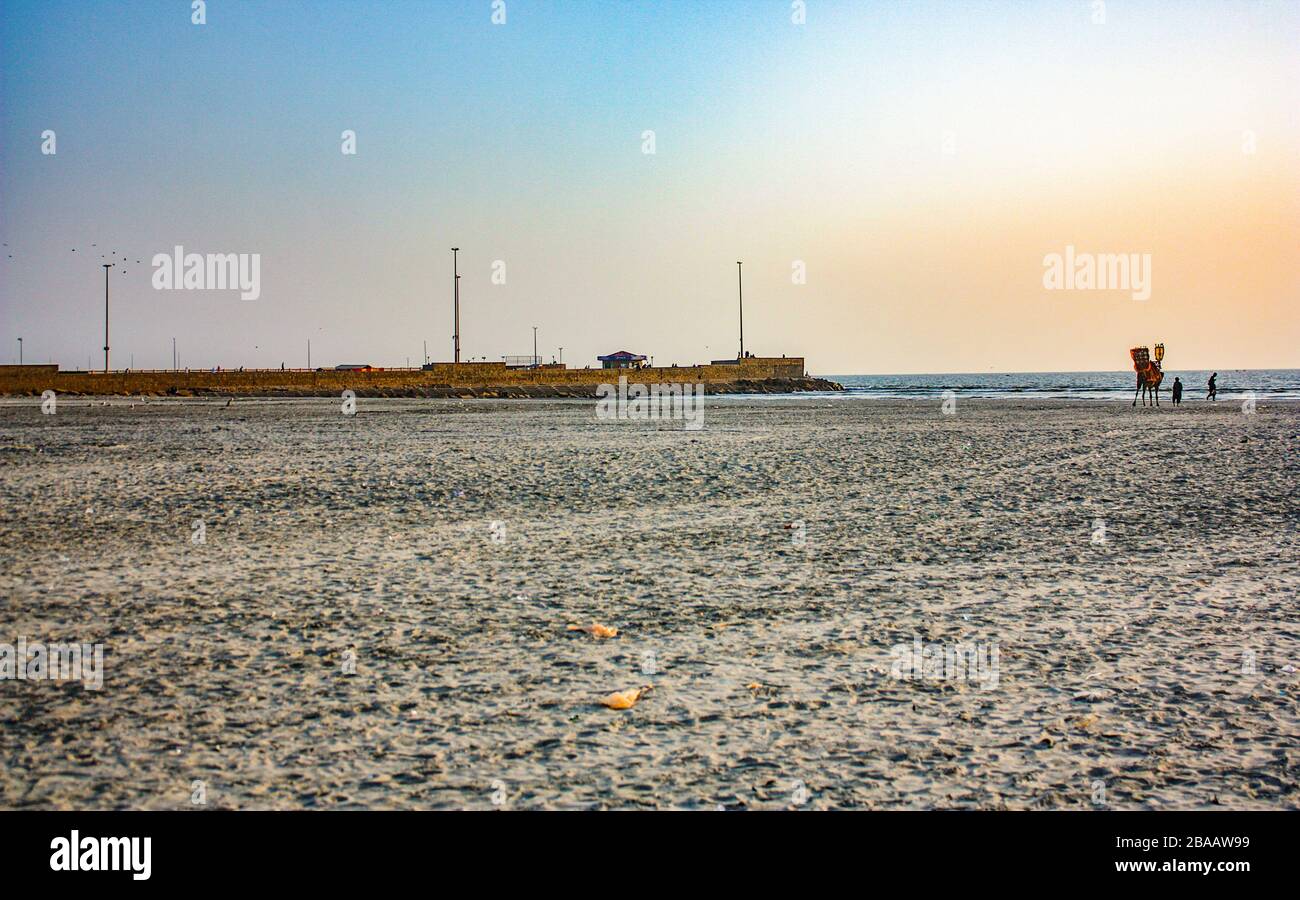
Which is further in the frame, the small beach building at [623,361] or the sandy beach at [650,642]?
the small beach building at [623,361]

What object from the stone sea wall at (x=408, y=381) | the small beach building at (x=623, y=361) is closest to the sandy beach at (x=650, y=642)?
the stone sea wall at (x=408, y=381)

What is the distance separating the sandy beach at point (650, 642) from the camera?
137 inches

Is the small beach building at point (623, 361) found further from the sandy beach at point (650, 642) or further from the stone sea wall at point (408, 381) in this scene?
the sandy beach at point (650, 642)

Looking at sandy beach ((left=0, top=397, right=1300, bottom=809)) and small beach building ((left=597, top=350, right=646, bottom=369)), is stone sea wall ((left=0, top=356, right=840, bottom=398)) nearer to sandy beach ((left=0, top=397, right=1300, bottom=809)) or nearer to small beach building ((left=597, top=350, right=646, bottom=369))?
small beach building ((left=597, top=350, right=646, bottom=369))

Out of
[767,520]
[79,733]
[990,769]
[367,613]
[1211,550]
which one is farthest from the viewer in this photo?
[767,520]

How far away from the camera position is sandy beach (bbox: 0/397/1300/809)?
3471 millimetres

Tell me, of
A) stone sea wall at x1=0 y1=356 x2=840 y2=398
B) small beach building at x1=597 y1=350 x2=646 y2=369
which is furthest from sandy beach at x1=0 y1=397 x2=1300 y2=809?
small beach building at x1=597 y1=350 x2=646 y2=369

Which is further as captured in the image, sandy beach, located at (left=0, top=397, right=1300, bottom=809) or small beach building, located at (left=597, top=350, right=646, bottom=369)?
small beach building, located at (left=597, top=350, right=646, bottom=369)

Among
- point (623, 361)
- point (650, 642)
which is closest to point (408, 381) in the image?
point (623, 361)

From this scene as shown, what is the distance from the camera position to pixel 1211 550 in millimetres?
8219

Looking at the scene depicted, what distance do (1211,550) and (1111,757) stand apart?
549cm
